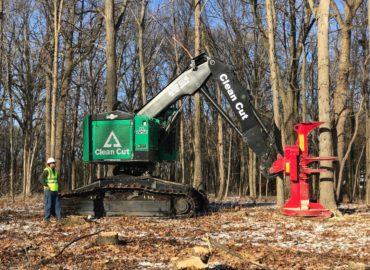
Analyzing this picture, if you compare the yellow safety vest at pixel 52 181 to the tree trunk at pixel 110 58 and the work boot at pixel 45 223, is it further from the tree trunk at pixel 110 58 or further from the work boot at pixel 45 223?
the tree trunk at pixel 110 58

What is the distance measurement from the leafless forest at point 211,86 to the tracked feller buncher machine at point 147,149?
179 cm

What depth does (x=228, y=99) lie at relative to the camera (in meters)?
13.0

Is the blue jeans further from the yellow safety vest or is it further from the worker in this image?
the yellow safety vest

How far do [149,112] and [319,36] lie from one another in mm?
5313

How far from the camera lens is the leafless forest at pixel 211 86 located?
668 inches

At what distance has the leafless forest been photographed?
17.0m

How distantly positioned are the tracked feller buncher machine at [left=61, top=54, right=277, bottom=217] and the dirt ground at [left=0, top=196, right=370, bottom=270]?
602 millimetres

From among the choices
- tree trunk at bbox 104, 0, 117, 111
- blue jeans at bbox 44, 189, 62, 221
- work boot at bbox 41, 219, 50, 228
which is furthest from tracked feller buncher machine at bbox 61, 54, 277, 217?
tree trunk at bbox 104, 0, 117, 111

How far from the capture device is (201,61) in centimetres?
1347

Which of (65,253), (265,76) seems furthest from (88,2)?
(65,253)

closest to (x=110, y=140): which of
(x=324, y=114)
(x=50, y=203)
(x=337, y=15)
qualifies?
(x=50, y=203)

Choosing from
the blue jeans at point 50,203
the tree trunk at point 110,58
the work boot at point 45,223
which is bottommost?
the work boot at point 45,223

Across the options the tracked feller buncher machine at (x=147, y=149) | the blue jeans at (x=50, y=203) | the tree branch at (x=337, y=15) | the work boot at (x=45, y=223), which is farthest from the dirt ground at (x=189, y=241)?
the tree branch at (x=337, y=15)

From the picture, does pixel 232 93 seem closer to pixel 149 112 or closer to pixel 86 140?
pixel 149 112
